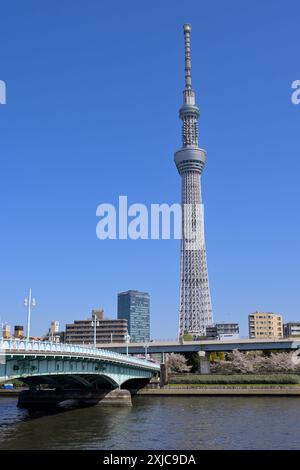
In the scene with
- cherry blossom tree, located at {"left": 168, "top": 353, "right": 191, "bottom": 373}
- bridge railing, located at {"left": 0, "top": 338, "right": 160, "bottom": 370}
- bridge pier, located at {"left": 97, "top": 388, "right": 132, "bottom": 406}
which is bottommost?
bridge pier, located at {"left": 97, "top": 388, "right": 132, "bottom": 406}

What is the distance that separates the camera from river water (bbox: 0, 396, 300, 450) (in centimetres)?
4406

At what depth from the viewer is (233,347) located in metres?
125

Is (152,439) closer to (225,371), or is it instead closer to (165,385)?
(165,385)

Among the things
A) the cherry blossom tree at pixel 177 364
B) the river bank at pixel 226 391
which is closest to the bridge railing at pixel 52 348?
the river bank at pixel 226 391

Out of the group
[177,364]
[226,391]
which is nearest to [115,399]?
[226,391]

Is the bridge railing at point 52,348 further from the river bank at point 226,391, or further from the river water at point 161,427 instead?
the river bank at point 226,391

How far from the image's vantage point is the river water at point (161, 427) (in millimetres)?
44062

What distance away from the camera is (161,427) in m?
53.2

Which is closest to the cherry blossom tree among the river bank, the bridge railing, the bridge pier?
the river bank

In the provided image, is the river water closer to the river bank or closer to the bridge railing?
the bridge railing

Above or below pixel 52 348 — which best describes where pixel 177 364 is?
below

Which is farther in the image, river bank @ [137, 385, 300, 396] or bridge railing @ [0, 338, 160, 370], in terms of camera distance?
river bank @ [137, 385, 300, 396]

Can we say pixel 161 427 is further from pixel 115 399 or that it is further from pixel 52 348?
pixel 115 399
